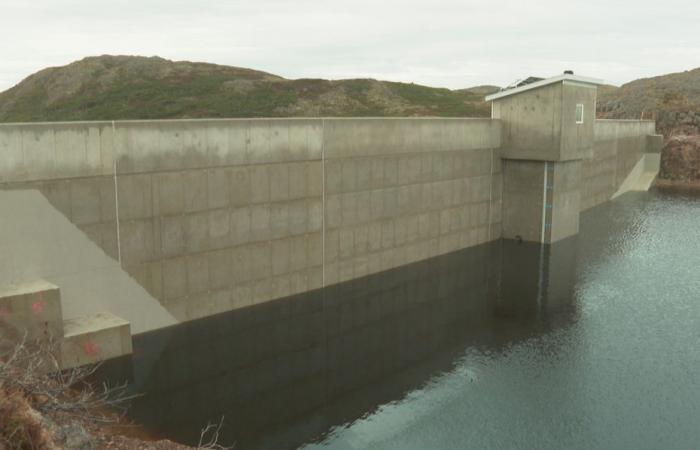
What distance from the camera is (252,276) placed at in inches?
889

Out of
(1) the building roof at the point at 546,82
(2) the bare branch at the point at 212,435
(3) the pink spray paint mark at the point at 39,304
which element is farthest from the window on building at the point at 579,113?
(3) the pink spray paint mark at the point at 39,304

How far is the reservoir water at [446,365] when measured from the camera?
1466 centimetres

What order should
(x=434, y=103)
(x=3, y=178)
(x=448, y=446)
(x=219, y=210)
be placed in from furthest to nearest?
(x=434, y=103) → (x=219, y=210) → (x=3, y=178) → (x=448, y=446)

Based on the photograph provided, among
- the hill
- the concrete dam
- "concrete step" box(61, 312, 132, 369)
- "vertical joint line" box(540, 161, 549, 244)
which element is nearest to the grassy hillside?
the hill

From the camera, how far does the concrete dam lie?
17.5 m

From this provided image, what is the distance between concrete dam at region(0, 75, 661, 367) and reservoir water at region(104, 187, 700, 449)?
4.21 feet

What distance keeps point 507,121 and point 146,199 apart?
20473 mm

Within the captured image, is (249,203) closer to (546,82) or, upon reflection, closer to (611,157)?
(546,82)

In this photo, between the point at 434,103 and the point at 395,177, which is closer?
the point at 395,177

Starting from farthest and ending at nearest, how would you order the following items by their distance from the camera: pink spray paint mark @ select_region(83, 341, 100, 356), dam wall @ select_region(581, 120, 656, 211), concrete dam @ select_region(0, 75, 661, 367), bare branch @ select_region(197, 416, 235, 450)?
dam wall @ select_region(581, 120, 656, 211), concrete dam @ select_region(0, 75, 661, 367), pink spray paint mark @ select_region(83, 341, 100, 356), bare branch @ select_region(197, 416, 235, 450)

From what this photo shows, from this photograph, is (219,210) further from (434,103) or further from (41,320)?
(434,103)

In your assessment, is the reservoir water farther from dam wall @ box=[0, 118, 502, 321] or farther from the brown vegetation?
the brown vegetation

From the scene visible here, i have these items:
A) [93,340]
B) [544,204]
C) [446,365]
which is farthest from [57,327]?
[544,204]

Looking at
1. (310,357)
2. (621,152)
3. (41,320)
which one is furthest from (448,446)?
(621,152)
